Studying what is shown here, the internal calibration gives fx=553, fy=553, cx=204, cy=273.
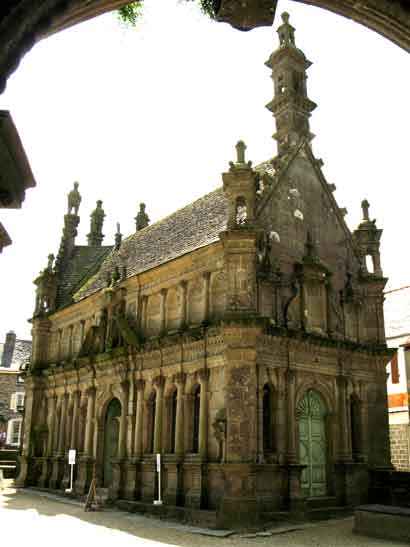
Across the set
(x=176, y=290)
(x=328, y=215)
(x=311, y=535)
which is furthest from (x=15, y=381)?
(x=311, y=535)

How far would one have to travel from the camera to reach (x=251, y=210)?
1855 cm

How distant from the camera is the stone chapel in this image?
1728cm

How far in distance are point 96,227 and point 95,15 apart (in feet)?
118

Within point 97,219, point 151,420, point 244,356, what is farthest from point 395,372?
point 97,219

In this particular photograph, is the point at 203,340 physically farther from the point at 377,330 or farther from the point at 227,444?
the point at 377,330

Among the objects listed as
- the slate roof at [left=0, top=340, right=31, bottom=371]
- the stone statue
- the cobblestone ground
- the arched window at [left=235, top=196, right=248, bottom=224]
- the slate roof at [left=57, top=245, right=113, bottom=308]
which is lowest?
the cobblestone ground

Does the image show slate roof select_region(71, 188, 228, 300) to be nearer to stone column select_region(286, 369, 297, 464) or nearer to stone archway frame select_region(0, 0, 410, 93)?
stone column select_region(286, 369, 297, 464)

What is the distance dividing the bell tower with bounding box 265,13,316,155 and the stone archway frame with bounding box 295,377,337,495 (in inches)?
378

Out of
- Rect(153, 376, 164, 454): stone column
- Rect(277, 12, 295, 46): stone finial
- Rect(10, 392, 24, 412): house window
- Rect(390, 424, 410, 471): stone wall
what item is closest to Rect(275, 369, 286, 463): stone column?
Rect(153, 376, 164, 454): stone column

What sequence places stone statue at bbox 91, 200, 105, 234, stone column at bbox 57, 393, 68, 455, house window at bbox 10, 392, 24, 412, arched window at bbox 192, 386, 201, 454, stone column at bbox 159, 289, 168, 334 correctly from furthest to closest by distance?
house window at bbox 10, 392, 24, 412 → stone statue at bbox 91, 200, 105, 234 → stone column at bbox 57, 393, 68, 455 → stone column at bbox 159, 289, 168, 334 → arched window at bbox 192, 386, 201, 454

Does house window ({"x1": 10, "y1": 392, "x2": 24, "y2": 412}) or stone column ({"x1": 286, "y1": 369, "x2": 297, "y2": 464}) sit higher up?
house window ({"x1": 10, "y1": 392, "x2": 24, "y2": 412})

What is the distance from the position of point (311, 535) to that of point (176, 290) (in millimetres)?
10166

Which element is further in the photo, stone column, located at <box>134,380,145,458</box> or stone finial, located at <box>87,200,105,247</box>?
stone finial, located at <box>87,200,105,247</box>

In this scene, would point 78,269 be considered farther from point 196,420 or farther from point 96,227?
point 196,420
